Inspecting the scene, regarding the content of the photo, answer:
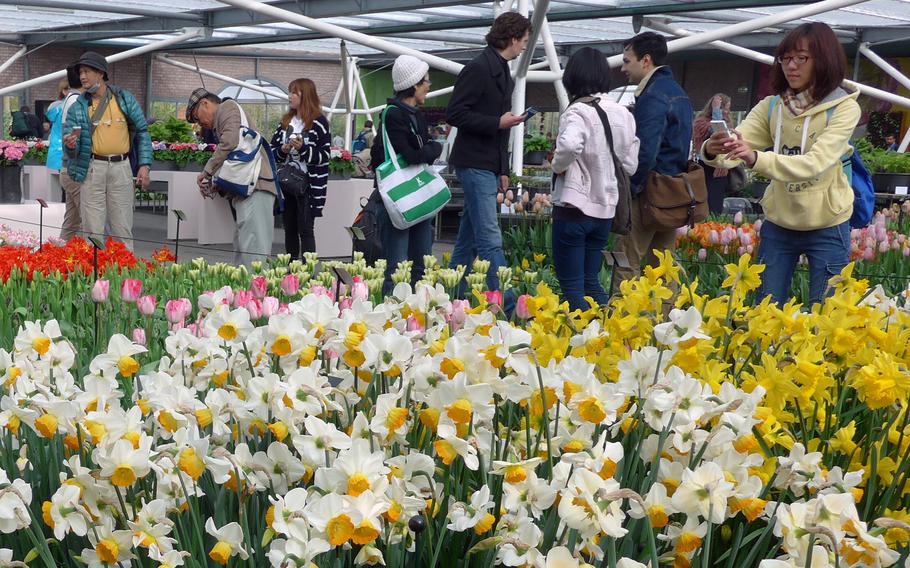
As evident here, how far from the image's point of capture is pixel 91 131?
21.1ft

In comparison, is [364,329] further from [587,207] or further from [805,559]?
[587,207]

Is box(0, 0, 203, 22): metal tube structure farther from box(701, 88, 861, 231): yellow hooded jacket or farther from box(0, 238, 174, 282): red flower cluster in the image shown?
box(701, 88, 861, 231): yellow hooded jacket

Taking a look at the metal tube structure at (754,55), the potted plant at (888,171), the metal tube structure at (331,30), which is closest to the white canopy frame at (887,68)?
the metal tube structure at (754,55)

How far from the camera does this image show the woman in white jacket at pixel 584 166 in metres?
4.56

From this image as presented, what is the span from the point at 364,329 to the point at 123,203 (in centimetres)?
548

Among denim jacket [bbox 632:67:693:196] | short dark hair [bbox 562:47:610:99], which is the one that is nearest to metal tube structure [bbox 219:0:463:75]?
denim jacket [bbox 632:67:693:196]

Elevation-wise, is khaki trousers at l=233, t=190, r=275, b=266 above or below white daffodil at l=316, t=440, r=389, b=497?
below

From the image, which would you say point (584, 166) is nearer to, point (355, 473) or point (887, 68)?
point (355, 473)

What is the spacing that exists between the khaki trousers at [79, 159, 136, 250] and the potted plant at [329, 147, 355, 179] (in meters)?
3.88

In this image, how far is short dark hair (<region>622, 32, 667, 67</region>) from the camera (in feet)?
15.6

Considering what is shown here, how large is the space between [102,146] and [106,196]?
34 cm

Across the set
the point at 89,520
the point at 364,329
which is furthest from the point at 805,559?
the point at 89,520

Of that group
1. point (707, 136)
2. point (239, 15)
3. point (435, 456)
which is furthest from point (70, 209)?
point (239, 15)

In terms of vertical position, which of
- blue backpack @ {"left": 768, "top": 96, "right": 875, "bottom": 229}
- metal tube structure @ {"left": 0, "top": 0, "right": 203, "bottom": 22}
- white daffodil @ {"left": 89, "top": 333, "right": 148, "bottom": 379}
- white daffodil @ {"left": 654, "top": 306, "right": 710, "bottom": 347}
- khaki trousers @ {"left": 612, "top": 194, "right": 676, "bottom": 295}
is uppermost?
metal tube structure @ {"left": 0, "top": 0, "right": 203, "bottom": 22}
